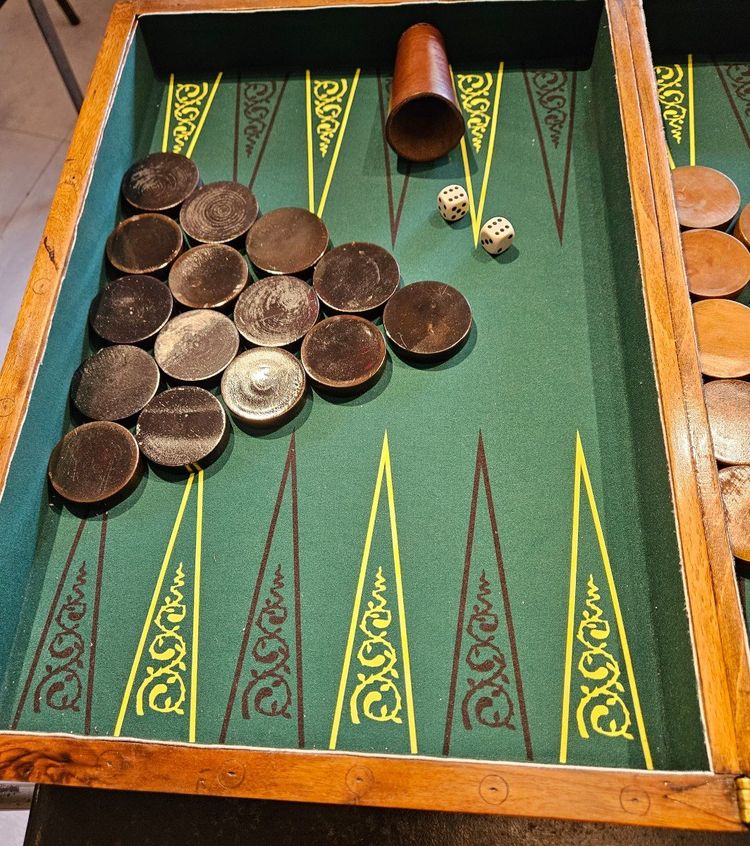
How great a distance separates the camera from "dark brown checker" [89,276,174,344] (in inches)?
87.6

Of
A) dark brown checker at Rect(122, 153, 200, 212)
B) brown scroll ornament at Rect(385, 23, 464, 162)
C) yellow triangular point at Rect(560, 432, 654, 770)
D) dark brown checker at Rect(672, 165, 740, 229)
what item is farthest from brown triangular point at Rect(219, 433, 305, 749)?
dark brown checker at Rect(672, 165, 740, 229)

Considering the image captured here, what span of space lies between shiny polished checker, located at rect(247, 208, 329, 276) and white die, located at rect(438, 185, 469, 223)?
15.4 inches

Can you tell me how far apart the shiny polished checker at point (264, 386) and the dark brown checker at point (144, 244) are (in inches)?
19.5

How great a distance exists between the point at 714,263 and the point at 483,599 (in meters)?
1.24

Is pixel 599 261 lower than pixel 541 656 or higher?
higher

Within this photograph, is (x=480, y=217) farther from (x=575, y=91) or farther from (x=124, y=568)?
(x=124, y=568)

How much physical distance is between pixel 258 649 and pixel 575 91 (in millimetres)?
2199

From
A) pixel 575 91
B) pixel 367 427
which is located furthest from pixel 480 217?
pixel 367 427

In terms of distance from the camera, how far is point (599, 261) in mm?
2281

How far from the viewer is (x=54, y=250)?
2.14m

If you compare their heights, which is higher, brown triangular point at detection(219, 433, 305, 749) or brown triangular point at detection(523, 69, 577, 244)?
brown triangular point at detection(523, 69, 577, 244)

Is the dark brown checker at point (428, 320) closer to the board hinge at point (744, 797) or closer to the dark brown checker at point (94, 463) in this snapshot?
the dark brown checker at point (94, 463)

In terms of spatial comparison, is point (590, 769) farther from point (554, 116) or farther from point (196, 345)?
point (554, 116)

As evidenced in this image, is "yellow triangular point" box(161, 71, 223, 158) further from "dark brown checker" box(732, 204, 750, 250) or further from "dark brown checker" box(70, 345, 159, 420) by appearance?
"dark brown checker" box(732, 204, 750, 250)
